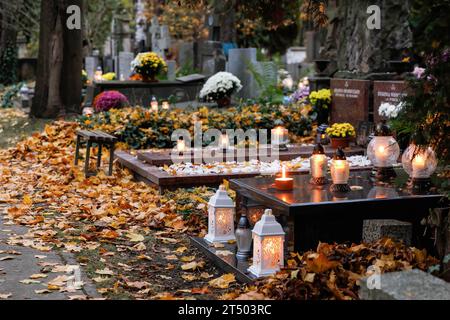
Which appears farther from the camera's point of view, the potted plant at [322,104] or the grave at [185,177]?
the potted plant at [322,104]

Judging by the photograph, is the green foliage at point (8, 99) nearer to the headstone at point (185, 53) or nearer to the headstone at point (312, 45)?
the headstone at point (185, 53)

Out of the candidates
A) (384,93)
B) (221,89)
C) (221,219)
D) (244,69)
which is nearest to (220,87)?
(221,89)

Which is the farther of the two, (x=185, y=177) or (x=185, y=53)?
(x=185, y=53)

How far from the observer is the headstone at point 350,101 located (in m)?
14.4

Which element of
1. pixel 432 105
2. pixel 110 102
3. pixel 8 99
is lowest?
pixel 8 99

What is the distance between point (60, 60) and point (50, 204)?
966 cm

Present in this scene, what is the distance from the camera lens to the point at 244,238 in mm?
6902

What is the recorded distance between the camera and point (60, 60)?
18.7 meters

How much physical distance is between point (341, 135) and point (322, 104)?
7.81 feet

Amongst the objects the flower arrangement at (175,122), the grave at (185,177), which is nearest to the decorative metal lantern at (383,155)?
the grave at (185,177)

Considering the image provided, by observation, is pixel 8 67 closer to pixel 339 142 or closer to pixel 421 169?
pixel 339 142

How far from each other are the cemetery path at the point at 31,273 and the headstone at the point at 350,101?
8246 mm
